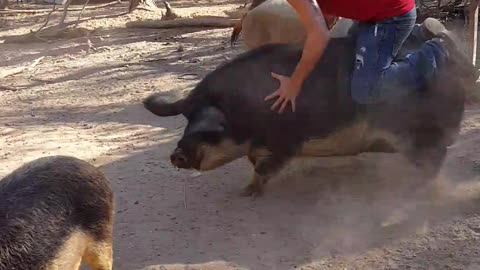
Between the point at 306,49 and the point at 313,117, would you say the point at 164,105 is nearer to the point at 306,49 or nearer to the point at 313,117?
the point at 313,117

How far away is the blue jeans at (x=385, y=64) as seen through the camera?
4531 millimetres

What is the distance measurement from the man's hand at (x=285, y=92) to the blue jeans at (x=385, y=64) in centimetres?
38

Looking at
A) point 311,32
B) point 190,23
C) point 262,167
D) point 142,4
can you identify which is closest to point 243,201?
point 262,167

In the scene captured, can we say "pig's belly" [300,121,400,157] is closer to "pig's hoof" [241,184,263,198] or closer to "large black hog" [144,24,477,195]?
"large black hog" [144,24,477,195]

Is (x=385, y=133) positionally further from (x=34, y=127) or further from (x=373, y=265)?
(x=34, y=127)

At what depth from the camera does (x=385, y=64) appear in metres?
4.55

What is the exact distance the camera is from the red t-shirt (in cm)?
448

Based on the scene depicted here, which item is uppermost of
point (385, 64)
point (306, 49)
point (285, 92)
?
point (306, 49)

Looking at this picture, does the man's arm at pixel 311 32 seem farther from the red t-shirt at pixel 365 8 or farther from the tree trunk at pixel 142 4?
the tree trunk at pixel 142 4

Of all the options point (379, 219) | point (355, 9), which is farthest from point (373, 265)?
point (355, 9)

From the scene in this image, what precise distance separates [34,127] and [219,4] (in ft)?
28.5

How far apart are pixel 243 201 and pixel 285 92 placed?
85cm

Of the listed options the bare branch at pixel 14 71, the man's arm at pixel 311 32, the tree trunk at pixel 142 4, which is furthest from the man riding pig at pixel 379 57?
the tree trunk at pixel 142 4

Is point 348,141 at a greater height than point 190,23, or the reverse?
point 348,141
